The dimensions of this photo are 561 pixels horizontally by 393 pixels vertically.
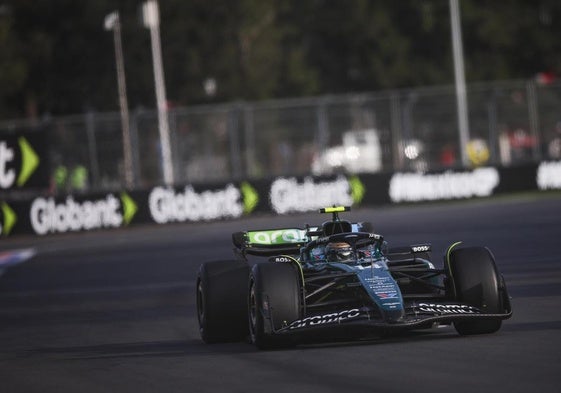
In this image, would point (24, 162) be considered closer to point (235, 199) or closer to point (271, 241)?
point (235, 199)

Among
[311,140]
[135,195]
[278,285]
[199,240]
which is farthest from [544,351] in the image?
[311,140]

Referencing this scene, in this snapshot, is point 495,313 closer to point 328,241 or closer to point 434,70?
point 328,241

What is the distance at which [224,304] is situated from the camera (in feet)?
39.5

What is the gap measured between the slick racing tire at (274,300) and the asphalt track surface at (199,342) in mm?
153

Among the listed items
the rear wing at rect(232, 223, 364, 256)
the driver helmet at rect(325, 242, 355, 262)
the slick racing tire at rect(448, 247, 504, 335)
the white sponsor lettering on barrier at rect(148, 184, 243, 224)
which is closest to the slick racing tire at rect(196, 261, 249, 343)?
the driver helmet at rect(325, 242, 355, 262)

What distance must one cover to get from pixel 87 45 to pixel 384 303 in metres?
58.7

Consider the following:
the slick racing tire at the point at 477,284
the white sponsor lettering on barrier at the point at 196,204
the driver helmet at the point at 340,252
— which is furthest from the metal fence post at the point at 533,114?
the slick racing tire at the point at 477,284

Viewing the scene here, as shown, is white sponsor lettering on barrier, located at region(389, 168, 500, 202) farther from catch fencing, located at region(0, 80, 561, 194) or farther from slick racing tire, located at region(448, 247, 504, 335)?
slick racing tire, located at region(448, 247, 504, 335)

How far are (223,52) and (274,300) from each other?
186 feet

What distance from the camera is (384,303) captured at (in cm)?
1059

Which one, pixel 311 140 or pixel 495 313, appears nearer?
pixel 495 313

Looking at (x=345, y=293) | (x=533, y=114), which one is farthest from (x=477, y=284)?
(x=533, y=114)

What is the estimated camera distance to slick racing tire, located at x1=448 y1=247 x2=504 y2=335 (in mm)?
10992

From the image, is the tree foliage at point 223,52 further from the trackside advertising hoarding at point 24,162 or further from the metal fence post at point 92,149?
the trackside advertising hoarding at point 24,162
